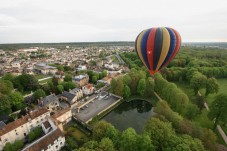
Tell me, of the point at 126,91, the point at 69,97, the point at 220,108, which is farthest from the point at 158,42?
the point at 69,97

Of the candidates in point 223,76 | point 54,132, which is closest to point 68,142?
point 54,132

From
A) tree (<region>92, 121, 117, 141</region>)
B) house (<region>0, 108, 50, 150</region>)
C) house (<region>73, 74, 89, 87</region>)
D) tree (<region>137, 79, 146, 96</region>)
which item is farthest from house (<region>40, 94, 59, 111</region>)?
tree (<region>137, 79, 146, 96</region>)

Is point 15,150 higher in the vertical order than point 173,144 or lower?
lower

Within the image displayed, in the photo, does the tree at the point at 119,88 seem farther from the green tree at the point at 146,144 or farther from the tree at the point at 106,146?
the green tree at the point at 146,144

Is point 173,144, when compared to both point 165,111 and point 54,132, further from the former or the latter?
point 54,132

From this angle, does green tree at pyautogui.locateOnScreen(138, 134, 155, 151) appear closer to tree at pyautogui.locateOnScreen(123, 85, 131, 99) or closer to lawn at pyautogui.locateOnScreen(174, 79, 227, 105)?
tree at pyautogui.locateOnScreen(123, 85, 131, 99)

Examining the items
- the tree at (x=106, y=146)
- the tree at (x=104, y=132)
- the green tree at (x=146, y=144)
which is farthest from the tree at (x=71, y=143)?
the green tree at (x=146, y=144)

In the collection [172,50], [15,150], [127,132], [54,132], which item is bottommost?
[15,150]
